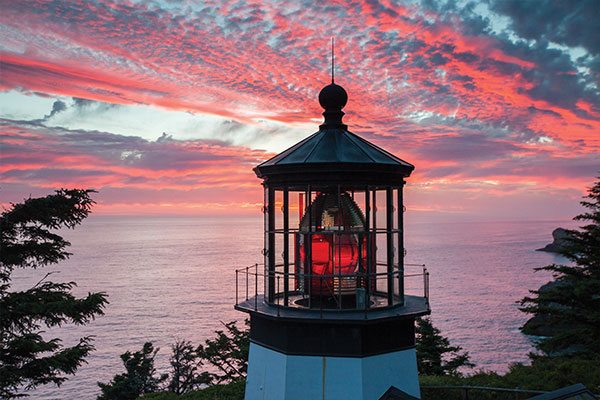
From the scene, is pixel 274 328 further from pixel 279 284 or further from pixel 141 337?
pixel 141 337

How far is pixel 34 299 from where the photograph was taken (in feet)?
27.0

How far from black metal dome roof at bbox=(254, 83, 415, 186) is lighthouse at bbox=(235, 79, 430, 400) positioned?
0.06 ft

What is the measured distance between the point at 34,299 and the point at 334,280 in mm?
4724

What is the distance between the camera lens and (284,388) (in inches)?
321

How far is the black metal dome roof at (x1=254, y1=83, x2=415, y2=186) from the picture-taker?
26.9 ft

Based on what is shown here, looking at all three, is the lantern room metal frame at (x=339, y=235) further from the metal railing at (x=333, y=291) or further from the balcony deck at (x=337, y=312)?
the balcony deck at (x=337, y=312)

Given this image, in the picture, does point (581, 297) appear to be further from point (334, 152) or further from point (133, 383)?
point (133, 383)

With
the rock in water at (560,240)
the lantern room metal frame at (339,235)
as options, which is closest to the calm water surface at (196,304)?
the rock in water at (560,240)

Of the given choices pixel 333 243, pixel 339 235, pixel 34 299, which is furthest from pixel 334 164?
pixel 34 299

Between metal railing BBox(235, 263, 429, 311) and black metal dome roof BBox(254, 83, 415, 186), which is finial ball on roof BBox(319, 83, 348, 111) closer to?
black metal dome roof BBox(254, 83, 415, 186)

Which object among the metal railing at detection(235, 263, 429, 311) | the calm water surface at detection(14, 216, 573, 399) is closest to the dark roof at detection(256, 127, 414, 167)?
the metal railing at detection(235, 263, 429, 311)

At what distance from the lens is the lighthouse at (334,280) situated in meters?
8.11

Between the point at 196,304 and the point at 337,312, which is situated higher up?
the point at 337,312

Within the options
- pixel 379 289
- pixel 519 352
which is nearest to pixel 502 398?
pixel 379 289
